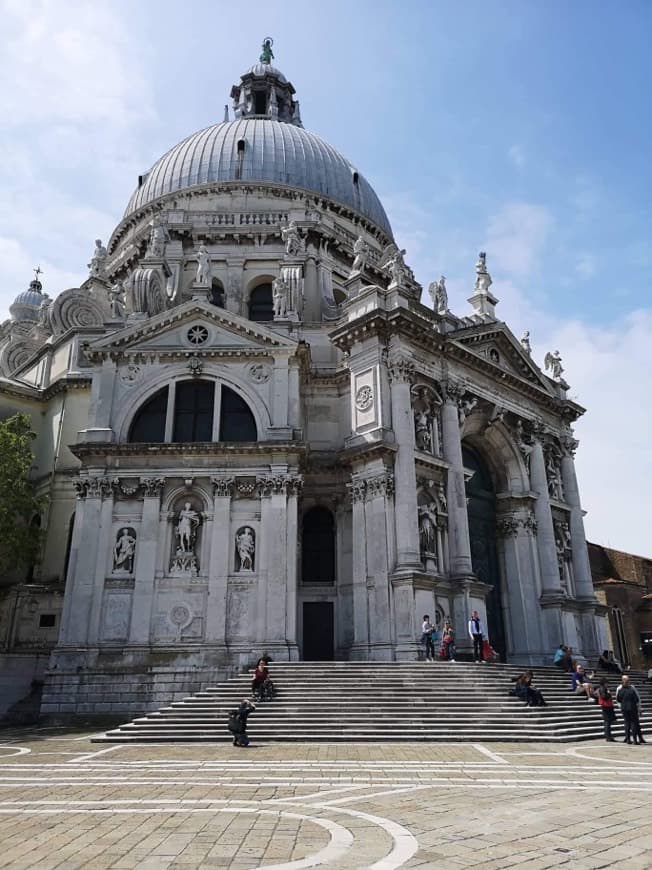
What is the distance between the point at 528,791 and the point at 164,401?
21777 millimetres

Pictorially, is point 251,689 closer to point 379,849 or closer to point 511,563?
point 379,849

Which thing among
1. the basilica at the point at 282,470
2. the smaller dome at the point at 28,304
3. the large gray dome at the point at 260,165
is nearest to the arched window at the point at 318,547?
the basilica at the point at 282,470

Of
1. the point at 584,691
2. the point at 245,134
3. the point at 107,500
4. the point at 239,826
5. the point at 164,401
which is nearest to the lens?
the point at 239,826

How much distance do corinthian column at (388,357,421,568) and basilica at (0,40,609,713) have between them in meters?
0.08

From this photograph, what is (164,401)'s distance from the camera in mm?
28047

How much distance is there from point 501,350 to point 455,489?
9754mm

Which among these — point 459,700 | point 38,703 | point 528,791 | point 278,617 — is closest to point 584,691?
point 459,700

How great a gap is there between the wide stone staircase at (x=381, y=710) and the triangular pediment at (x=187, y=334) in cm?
1317

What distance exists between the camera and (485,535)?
3256 cm

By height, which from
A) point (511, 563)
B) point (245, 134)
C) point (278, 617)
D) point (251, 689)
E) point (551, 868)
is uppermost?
point (245, 134)

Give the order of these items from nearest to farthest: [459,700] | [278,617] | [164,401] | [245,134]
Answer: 1. [459,700]
2. [278,617]
3. [164,401]
4. [245,134]

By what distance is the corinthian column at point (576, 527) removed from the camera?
1348 inches

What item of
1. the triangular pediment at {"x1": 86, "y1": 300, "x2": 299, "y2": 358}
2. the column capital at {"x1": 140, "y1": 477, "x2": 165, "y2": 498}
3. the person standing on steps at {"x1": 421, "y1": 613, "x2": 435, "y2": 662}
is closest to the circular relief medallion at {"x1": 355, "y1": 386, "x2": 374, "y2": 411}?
the triangular pediment at {"x1": 86, "y1": 300, "x2": 299, "y2": 358}

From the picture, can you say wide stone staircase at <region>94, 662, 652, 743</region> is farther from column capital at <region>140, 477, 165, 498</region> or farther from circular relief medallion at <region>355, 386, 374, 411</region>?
circular relief medallion at <region>355, 386, 374, 411</region>
